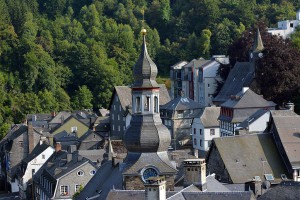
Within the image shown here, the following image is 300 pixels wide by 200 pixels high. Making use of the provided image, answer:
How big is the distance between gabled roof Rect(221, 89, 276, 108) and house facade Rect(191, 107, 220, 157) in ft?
9.53

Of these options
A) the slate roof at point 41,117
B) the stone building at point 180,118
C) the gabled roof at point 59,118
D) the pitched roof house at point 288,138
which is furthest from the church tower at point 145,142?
the slate roof at point 41,117

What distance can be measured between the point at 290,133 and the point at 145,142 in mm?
17316

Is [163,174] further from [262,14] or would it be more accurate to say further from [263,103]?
[262,14]

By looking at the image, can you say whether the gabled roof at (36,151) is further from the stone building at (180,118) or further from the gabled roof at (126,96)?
the gabled roof at (126,96)

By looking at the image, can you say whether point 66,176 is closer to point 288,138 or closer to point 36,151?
point 288,138

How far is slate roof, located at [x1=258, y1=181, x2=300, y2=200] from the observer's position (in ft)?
117

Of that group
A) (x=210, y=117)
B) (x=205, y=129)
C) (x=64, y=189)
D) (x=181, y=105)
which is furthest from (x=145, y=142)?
(x=181, y=105)

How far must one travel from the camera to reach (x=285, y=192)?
3619 centimetres

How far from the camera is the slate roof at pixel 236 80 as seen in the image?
245ft

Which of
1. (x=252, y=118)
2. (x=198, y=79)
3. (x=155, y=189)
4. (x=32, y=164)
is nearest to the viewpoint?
(x=155, y=189)

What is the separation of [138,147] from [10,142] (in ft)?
149

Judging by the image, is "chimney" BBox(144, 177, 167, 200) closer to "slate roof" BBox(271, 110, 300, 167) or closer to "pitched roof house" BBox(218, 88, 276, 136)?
"slate roof" BBox(271, 110, 300, 167)

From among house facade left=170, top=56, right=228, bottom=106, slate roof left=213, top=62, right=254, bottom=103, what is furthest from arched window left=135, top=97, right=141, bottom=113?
house facade left=170, top=56, right=228, bottom=106

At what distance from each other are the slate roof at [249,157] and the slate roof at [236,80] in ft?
77.9
